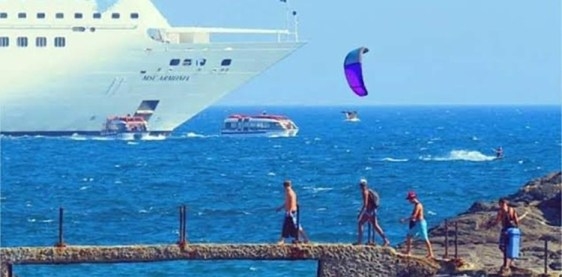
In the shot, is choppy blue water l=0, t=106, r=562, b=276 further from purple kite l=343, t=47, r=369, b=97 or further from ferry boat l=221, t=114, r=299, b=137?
purple kite l=343, t=47, r=369, b=97

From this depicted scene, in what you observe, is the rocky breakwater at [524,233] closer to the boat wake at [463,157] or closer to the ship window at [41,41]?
the boat wake at [463,157]

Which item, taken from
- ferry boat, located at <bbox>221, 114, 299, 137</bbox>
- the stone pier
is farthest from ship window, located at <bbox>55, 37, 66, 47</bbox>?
the stone pier

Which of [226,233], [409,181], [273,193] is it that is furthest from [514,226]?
[409,181]

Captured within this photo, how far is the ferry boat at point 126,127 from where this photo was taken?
8075 cm

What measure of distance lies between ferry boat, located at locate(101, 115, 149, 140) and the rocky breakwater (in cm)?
5200

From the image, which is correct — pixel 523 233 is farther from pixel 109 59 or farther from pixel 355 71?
pixel 109 59

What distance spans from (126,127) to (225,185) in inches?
1128

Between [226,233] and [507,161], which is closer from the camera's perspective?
[226,233]

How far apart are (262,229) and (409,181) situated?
17.9m

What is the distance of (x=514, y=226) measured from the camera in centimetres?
1875

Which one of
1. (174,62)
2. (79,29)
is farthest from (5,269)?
(79,29)

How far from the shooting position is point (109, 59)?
7756 cm

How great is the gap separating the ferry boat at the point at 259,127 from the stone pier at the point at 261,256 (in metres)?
75.8

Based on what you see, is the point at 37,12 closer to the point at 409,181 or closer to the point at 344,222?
the point at 409,181
